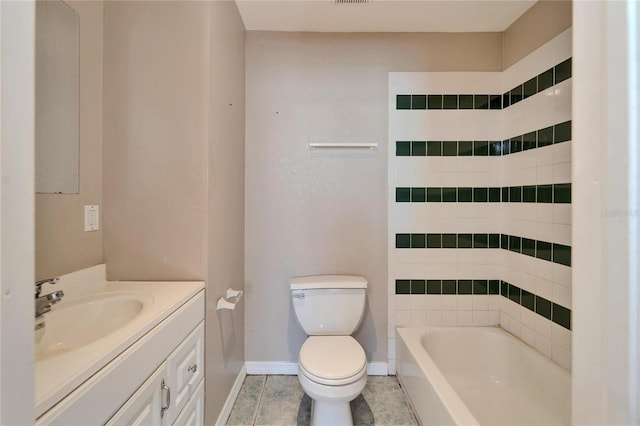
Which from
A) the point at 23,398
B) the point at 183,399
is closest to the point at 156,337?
the point at 183,399

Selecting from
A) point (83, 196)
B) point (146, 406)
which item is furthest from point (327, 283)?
point (83, 196)

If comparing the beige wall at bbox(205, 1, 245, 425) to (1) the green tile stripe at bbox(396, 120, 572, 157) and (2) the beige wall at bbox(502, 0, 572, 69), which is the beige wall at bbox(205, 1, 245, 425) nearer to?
(1) the green tile stripe at bbox(396, 120, 572, 157)

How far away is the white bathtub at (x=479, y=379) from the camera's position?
137 centimetres

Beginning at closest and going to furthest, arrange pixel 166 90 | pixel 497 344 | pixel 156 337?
pixel 156 337 < pixel 166 90 < pixel 497 344

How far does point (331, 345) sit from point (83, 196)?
1450 mm

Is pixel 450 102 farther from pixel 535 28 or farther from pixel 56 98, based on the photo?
pixel 56 98

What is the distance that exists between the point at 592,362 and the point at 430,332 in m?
1.71

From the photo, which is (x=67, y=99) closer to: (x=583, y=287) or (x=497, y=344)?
(x=583, y=287)

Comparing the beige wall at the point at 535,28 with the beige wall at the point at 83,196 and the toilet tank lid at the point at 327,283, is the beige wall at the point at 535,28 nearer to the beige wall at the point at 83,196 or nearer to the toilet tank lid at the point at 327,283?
the toilet tank lid at the point at 327,283

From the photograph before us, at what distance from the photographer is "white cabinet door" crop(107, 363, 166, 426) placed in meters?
0.76

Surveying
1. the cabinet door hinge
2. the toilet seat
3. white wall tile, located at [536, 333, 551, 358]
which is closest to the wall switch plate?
the cabinet door hinge

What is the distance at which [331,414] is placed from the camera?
1.42 m

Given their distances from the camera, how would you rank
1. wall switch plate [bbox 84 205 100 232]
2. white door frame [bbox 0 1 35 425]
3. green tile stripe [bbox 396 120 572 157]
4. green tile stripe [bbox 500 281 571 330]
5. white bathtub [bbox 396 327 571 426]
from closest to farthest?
white door frame [bbox 0 1 35 425] < wall switch plate [bbox 84 205 100 232] < white bathtub [bbox 396 327 571 426] < green tile stripe [bbox 500 281 571 330] < green tile stripe [bbox 396 120 572 157]

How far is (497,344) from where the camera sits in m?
1.86
